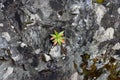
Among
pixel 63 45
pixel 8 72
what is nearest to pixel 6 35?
pixel 8 72

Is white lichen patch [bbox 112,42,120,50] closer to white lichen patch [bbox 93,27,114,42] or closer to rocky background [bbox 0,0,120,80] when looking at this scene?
rocky background [bbox 0,0,120,80]

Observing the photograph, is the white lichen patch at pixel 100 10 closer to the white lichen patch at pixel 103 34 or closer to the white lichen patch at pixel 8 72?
the white lichen patch at pixel 103 34

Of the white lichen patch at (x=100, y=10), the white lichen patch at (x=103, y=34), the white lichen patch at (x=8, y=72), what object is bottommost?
the white lichen patch at (x=8, y=72)

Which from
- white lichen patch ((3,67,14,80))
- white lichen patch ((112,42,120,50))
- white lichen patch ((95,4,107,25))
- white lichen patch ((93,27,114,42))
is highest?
white lichen patch ((95,4,107,25))

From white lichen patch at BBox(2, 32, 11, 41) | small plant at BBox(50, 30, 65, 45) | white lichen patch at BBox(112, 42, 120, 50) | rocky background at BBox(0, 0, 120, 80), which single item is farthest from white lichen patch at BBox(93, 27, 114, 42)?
white lichen patch at BBox(2, 32, 11, 41)

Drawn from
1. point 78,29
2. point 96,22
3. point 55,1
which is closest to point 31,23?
point 55,1

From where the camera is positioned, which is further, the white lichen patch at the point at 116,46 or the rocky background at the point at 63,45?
the white lichen patch at the point at 116,46

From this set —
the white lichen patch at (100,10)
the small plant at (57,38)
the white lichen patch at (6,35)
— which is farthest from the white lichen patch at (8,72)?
the white lichen patch at (100,10)
